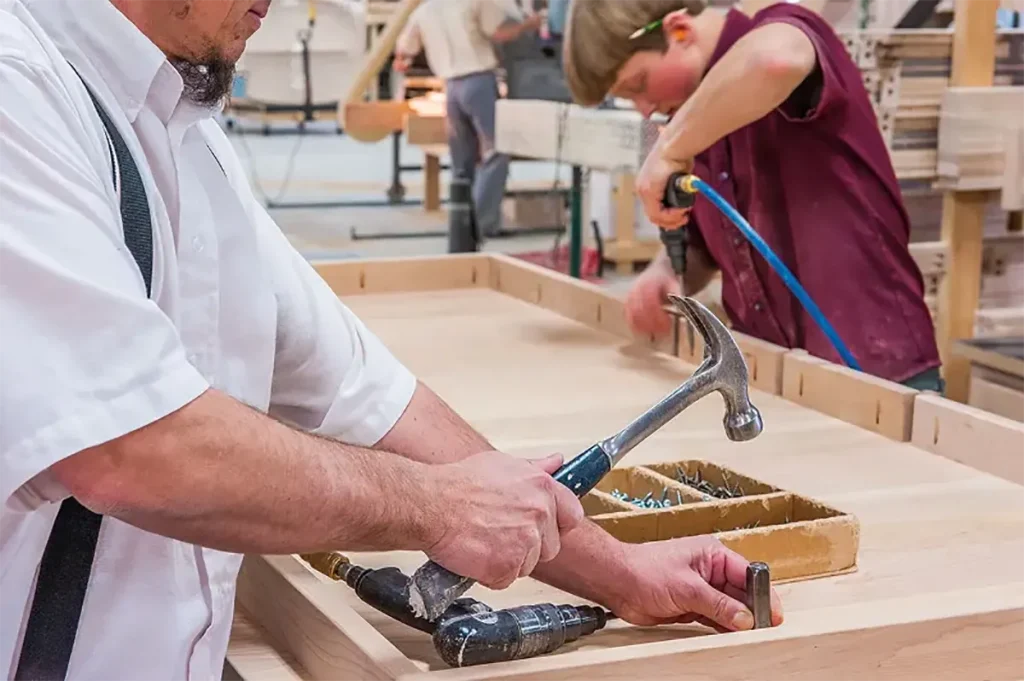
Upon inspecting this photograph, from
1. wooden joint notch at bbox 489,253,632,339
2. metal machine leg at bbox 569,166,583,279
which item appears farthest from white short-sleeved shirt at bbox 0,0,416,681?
metal machine leg at bbox 569,166,583,279

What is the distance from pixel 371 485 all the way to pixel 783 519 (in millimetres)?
529

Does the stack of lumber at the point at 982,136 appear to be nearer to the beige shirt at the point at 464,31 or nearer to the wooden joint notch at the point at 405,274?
the wooden joint notch at the point at 405,274

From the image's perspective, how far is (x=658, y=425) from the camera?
1.18 m

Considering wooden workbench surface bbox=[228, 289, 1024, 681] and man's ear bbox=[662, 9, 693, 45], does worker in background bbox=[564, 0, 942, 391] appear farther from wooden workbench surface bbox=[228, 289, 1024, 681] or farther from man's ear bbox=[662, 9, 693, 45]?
wooden workbench surface bbox=[228, 289, 1024, 681]

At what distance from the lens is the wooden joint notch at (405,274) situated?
278 centimetres

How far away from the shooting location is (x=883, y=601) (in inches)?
44.4

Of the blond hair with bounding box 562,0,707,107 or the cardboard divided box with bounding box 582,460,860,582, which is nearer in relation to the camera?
the cardboard divided box with bounding box 582,460,860,582

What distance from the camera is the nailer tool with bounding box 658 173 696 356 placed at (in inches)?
86.7

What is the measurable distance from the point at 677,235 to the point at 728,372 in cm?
115

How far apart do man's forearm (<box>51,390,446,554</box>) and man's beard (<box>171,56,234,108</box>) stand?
0.26 metres

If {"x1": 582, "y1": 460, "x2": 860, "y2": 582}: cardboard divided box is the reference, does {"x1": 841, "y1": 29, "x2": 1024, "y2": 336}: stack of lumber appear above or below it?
above

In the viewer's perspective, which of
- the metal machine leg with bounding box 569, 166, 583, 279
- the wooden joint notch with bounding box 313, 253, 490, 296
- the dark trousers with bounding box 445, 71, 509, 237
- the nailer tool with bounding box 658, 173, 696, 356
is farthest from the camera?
the dark trousers with bounding box 445, 71, 509, 237

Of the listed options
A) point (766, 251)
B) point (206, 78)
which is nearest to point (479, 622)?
point (206, 78)

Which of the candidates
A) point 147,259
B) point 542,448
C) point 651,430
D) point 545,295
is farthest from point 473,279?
point 147,259
